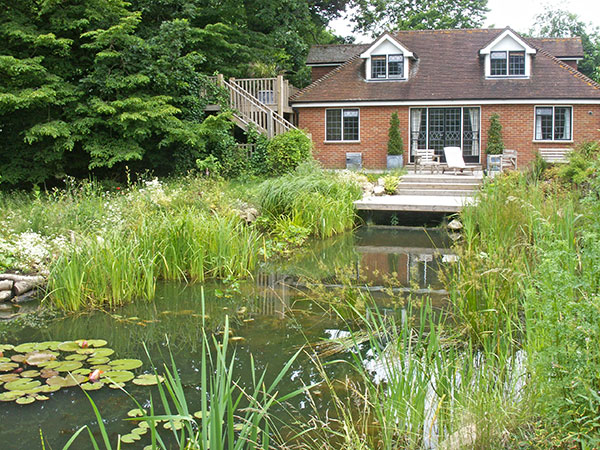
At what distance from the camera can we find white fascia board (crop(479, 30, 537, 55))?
22.8 metres

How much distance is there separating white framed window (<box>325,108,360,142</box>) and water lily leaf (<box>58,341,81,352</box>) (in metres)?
19.0

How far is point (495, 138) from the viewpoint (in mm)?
22109

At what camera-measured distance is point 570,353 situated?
2.86m

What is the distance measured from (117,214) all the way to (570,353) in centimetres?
727

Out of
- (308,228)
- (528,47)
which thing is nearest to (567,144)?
(528,47)

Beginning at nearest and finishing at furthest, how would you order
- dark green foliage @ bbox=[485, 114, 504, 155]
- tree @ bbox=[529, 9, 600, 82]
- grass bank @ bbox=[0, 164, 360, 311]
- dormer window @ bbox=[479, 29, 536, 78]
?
grass bank @ bbox=[0, 164, 360, 311], dark green foliage @ bbox=[485, 114, 504, 155], dormer window @ bbox=[479, 29, 536, 78], tree @ bbox=[529, 9, 600, 82]

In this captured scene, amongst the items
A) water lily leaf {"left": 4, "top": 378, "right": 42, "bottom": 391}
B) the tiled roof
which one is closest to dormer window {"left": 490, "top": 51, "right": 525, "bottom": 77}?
the tiled roof

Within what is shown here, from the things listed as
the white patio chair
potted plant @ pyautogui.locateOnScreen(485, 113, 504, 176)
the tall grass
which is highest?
potted plant @ pyautogui.locateOnScreen(485, 113, 504, 176)

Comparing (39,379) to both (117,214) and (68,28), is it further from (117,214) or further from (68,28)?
(68,28)

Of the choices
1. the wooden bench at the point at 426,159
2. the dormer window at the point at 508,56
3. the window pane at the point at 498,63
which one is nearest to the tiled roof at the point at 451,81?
the dormer window at the point at 508,56

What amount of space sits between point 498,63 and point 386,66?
4.10 m

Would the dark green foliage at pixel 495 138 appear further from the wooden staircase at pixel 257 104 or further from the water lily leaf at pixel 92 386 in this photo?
the water lily leaf at pixel 92 386

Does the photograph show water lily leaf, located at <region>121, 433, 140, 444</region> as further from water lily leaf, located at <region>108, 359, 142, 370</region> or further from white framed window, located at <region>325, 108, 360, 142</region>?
white framed window, located at <region>325, 108, 360, 142</region>

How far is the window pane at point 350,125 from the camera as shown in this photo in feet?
77.7
